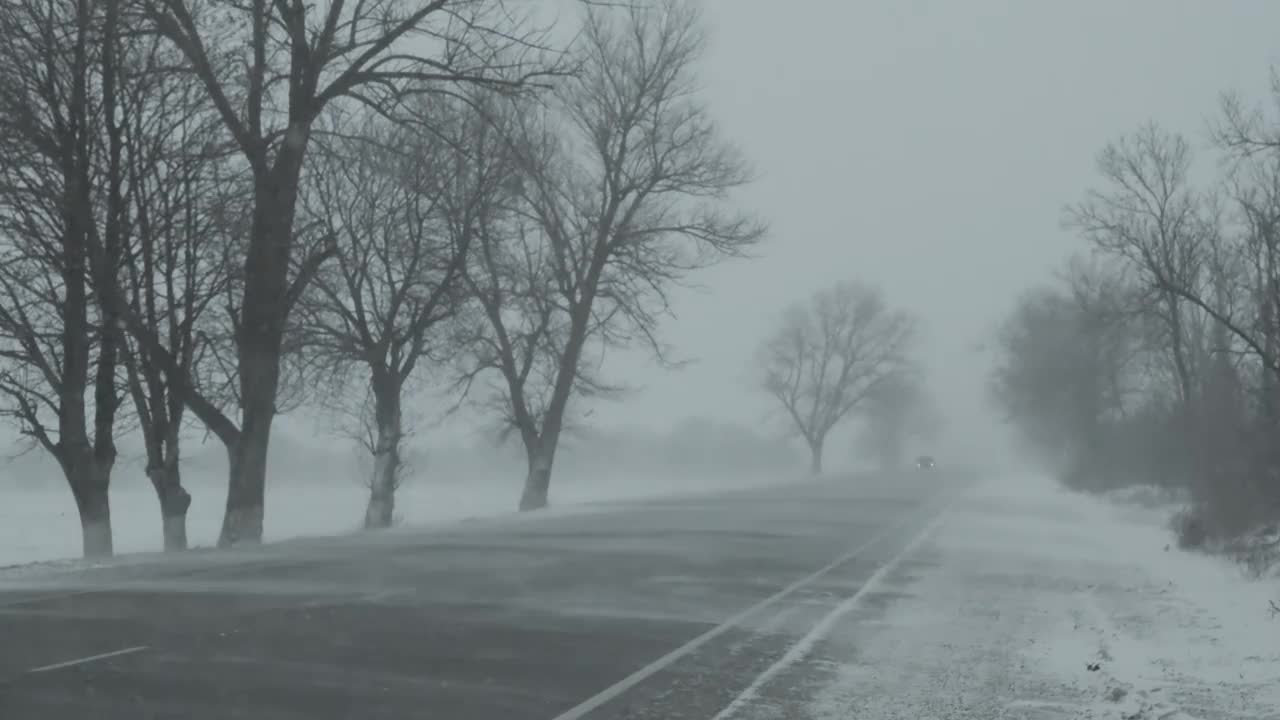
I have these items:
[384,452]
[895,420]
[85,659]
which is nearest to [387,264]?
[384,452]

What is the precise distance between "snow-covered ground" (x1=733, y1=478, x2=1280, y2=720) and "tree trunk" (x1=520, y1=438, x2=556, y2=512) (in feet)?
53.8

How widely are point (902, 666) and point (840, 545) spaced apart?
39.4 ft

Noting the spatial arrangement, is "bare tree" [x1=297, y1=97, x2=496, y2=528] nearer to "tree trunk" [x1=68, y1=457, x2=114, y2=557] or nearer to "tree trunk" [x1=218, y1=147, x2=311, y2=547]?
"tree trunk" [x1=218, y1=147, x2=311, y2=547]

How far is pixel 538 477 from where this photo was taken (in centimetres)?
3534

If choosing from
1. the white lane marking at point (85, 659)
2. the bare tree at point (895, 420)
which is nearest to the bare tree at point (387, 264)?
the white lane marking at point (85, 659)

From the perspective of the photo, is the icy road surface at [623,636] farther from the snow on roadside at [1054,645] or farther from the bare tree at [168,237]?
the bare tree at [168,237]

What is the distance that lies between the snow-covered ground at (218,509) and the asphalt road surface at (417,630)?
8.43 m

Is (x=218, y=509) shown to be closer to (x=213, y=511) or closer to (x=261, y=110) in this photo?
(x=213, y=511)

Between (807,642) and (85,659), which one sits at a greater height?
(85,659)

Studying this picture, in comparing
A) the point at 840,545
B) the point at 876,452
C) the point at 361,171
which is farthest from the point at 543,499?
the point at 876,452

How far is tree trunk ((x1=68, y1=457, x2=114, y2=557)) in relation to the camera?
795 inches

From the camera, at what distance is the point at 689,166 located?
3444cm

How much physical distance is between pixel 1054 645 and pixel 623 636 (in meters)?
3.87

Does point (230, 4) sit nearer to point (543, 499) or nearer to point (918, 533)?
point (918, 533)
